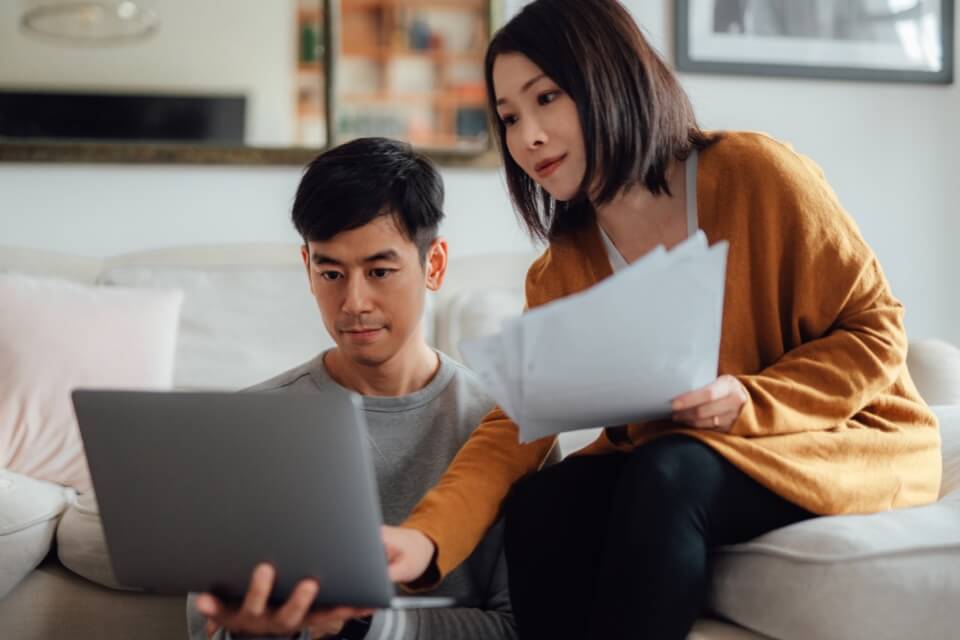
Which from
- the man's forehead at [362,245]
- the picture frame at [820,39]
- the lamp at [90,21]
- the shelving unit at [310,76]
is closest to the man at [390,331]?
the man's forehead at [362,245]

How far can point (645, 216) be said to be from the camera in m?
1.31

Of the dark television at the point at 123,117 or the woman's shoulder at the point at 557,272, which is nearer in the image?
the woman's shoulder at the point at 557,272

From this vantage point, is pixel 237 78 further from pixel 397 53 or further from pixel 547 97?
pixel 547 97

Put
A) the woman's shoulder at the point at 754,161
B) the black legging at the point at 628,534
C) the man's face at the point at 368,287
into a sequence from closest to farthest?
the black legging at the point at 628,534
the woman's shoulder at the point at 754,161
the man's face at the point at 368,287

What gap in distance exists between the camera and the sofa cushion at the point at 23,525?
4.93 ft

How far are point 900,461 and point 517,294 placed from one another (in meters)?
1.13

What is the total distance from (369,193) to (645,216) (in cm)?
35

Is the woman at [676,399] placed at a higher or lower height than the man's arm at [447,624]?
higher

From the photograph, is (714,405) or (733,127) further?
(733,127)

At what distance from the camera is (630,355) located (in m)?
0.94

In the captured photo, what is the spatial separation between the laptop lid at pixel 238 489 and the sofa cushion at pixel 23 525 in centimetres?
65

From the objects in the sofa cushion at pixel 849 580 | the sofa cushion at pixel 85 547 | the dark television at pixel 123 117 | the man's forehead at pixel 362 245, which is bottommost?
the sofa cushion at pixel 85 547

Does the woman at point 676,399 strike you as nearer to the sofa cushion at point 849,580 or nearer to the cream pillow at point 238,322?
the sofa cushion at point 849,580

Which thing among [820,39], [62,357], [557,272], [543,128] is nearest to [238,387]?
[62,357]
